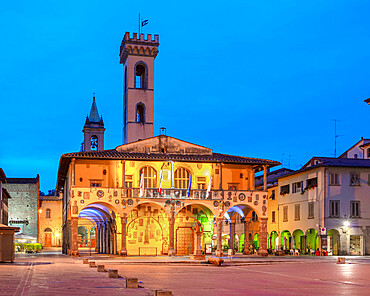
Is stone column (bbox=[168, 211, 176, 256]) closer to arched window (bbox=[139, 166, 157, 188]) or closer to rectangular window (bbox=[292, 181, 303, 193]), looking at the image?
arched window (bbox=[139, 166, 157, 188])

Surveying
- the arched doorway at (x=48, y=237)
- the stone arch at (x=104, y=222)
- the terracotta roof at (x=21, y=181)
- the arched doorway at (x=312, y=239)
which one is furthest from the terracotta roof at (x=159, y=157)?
the arched doorway at (x=48, y=237)

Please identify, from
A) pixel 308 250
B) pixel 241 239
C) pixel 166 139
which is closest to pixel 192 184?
pixel 166 139

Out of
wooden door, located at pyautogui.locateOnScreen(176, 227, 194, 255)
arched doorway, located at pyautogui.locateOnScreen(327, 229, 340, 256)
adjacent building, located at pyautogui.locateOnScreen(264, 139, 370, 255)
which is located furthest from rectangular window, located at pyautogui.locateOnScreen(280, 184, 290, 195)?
wooden door, located at pyautogui.locateOnScreen(176, 227, 194, 255)

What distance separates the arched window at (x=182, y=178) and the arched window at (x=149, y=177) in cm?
189

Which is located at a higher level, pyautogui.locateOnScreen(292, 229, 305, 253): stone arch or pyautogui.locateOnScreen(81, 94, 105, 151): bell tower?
pyautogui.locateOnScreen(81, 94, 105, 151): bell tower

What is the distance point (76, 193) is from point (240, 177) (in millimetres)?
14634

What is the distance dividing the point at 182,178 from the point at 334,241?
1660cm

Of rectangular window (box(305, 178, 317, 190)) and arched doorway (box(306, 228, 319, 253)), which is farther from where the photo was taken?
arched doorway (box(306, 228, 319, 253))

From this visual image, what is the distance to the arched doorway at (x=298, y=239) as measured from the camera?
202 ft

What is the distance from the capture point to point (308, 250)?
5875cm

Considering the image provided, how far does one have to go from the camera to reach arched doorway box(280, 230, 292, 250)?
64.1 meters

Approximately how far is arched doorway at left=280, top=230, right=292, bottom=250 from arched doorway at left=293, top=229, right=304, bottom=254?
1.33 metres

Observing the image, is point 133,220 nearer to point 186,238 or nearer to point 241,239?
point 186,238

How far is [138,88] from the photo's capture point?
6631 centimetres
